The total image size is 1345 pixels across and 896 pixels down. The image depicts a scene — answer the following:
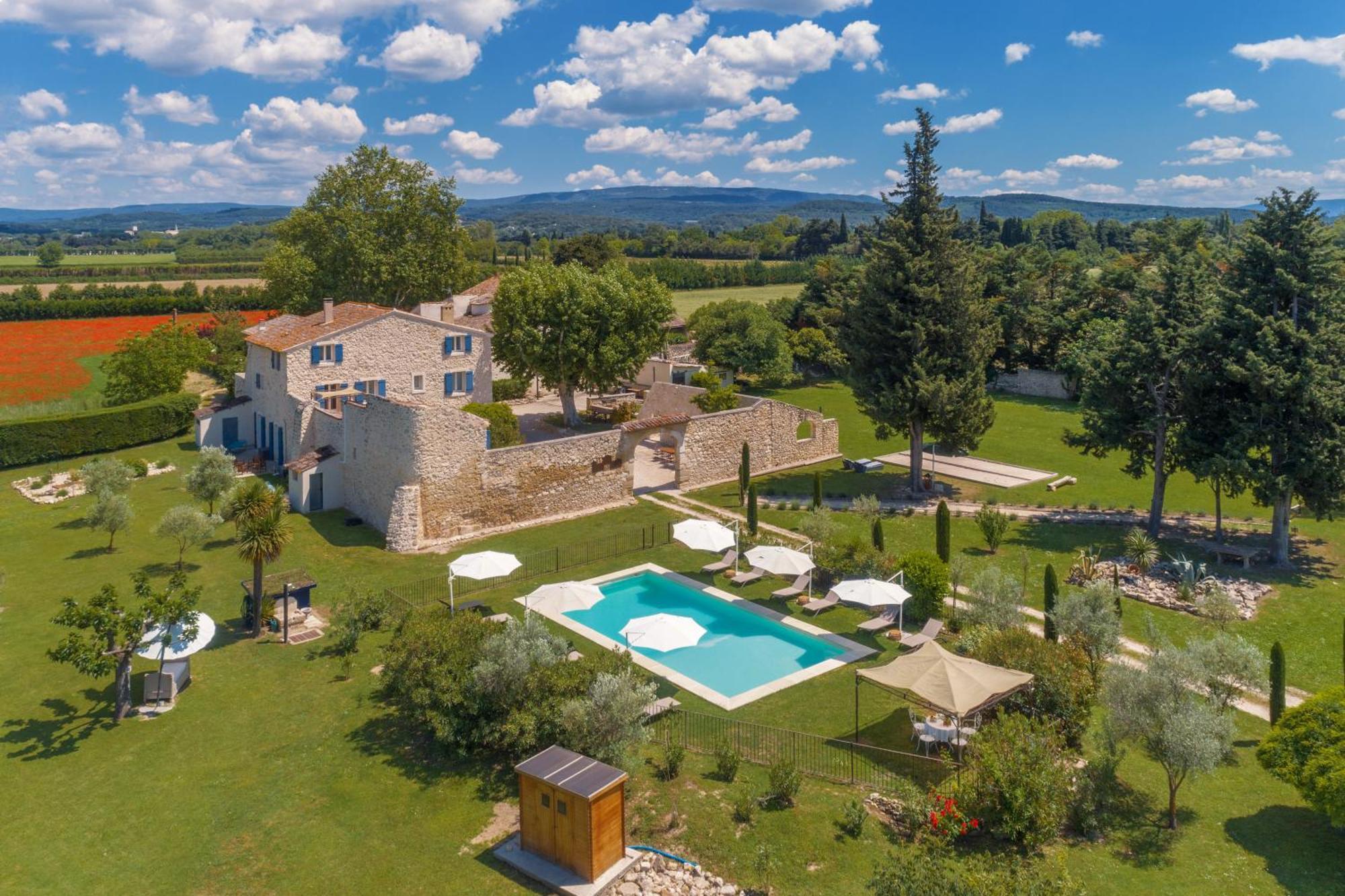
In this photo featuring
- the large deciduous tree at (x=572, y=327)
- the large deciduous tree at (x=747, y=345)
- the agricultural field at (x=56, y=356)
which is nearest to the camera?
the large deciduous tree at (x=572, y=327)

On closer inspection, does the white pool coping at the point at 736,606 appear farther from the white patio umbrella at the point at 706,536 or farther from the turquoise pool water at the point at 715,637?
the white patio umbrella at the point at 706,536

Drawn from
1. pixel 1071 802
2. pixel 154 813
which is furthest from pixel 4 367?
pixel 1071 802

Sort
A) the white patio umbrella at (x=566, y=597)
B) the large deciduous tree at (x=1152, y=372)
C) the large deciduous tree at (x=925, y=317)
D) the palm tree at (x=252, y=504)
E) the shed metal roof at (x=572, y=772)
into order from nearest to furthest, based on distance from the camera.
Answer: the shed metal roof at (x=572, y=772) → the white patio umbrella at (x=566, y=597) → the palm tree at (x=252, y=504) → the large deciduous tree at (x=1152, y=372) → the large deciduous tree at (x=925, y=317)

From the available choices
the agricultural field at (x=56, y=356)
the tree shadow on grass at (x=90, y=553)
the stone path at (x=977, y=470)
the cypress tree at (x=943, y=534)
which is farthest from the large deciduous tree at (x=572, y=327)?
the agricultural field at (x=56, y=356)

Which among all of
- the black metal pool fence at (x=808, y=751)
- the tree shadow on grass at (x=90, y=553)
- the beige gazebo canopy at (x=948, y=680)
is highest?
the beige gazebo canopy at (x=948, y=680)

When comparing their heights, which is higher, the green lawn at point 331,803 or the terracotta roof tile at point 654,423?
the terracotta roof tile at point 654,423

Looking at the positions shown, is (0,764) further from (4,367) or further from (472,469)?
(4,367)

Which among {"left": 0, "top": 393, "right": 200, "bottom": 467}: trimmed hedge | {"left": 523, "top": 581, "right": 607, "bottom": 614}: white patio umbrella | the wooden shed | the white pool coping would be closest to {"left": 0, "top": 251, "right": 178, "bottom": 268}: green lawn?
{"left": 0, "top": 393, "right": 200, "bottom": 467}: trimmed hedge
